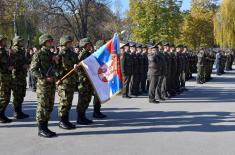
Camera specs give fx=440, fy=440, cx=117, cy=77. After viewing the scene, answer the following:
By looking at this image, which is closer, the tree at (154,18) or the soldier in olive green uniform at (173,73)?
the soldier in olive green uniform at (173,73)

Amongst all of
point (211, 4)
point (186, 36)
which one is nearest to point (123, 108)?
point (186, 36)

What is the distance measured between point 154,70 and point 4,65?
512 centimetres

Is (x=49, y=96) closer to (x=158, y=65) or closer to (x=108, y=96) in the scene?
(x=108, y=96)

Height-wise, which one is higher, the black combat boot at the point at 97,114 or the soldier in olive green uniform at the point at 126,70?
the soldier in olive green uniform at the point at 126,70

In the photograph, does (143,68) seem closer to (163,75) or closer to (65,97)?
(163,75)

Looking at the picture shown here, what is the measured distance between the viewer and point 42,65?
324 inches

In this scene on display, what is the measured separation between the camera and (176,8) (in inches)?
1323

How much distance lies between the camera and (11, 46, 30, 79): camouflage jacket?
1019 cm

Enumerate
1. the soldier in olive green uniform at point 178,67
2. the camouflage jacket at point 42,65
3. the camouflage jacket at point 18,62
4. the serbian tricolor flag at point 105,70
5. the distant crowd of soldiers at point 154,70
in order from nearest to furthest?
the camouflage jacket at point 42,65 → the serbian tricolor flag at point 105,70 → the camouflage jacket at point 18,62 → the distant crowd of soldiers at point 154,70 → the soldier in olive green uniform at point 178,67

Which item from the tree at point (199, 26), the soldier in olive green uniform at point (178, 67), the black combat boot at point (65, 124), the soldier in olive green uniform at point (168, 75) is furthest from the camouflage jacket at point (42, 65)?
the tree at point (199, 26)

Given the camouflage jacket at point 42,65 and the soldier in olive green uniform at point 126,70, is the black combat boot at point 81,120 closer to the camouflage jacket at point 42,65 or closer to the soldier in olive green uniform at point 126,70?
the camouflage jacket at point 42,65

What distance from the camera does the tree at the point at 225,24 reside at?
147 feet

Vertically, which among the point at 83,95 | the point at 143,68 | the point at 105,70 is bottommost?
the point at 83,95

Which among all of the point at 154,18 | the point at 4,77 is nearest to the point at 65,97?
the point at 4,77
